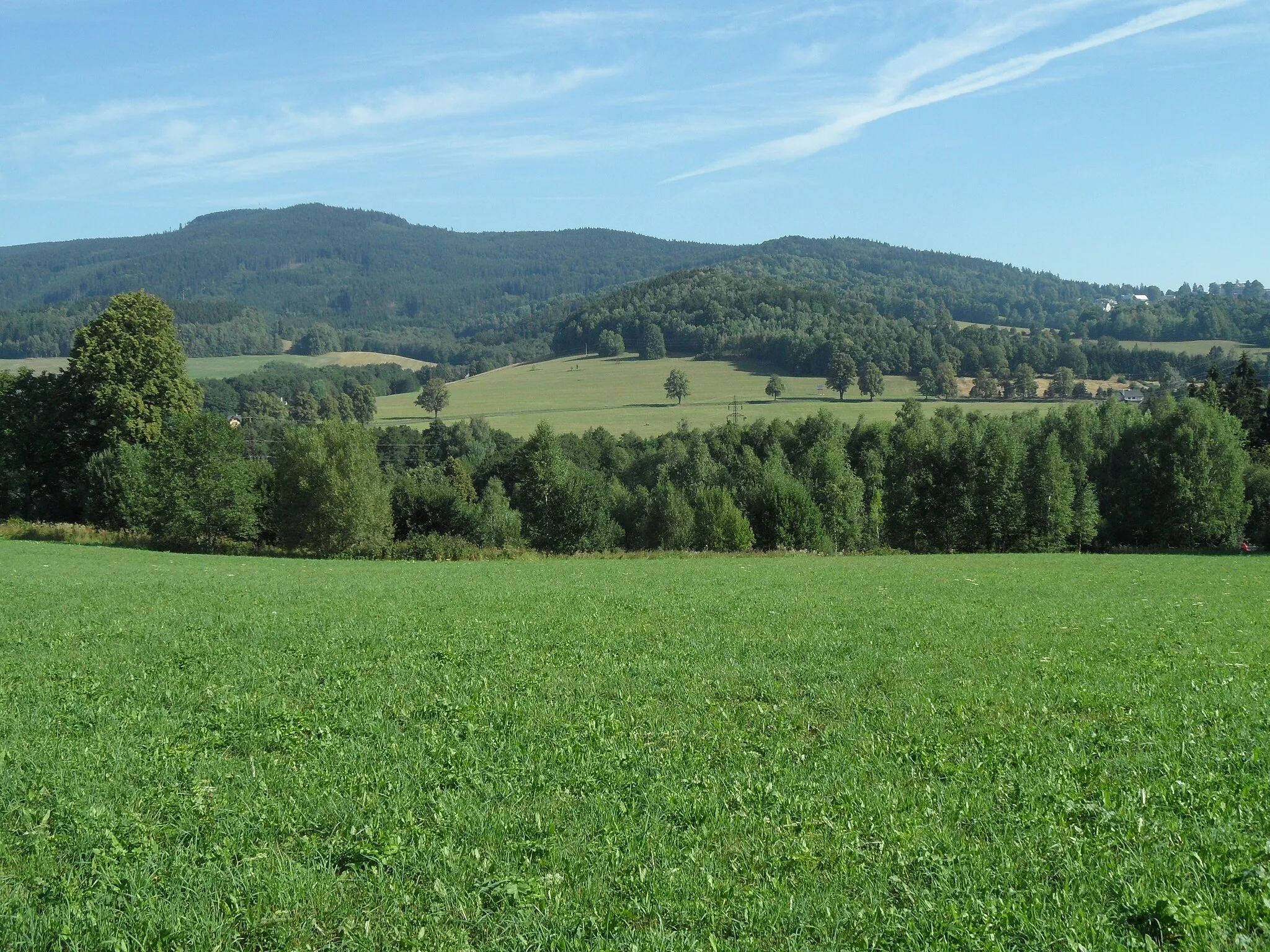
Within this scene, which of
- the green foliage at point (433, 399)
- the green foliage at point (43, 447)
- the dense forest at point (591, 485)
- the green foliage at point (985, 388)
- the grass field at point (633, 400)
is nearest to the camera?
the dense forest at point (591, 485)

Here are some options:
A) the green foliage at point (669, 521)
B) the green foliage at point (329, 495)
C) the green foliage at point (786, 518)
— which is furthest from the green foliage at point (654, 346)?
Result: the green foliage at point (329, 495)

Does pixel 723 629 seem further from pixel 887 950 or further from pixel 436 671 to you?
pixel 887 950

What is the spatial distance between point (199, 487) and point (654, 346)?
145 metres

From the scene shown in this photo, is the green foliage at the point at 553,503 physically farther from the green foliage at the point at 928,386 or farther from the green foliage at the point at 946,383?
the green foliage at the point at 946,383

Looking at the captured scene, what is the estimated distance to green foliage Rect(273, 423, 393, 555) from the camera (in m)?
54.5

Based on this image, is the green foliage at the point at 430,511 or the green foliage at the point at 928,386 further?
the green foliage at the point at 928,386

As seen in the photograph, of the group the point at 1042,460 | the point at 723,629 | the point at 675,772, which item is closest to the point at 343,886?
the point at 675,772

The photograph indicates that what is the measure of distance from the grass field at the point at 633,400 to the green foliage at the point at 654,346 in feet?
10.7

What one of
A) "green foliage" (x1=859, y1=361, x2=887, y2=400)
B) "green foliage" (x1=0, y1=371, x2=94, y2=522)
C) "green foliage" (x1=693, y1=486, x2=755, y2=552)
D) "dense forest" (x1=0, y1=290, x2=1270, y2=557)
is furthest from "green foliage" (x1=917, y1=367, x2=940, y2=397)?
"green foliage" (x1=0, y1=371, x2=94, y2=522)

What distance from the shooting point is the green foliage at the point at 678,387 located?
147250mm

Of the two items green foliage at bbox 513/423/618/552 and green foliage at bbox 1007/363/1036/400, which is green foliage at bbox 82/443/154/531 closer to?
green foliage at bbox 513/423/618/552

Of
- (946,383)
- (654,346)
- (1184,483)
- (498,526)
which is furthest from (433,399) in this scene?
(1184,483)

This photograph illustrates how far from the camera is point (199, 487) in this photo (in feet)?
172

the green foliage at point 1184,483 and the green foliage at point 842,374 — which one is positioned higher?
the green foliage at point 842,374
